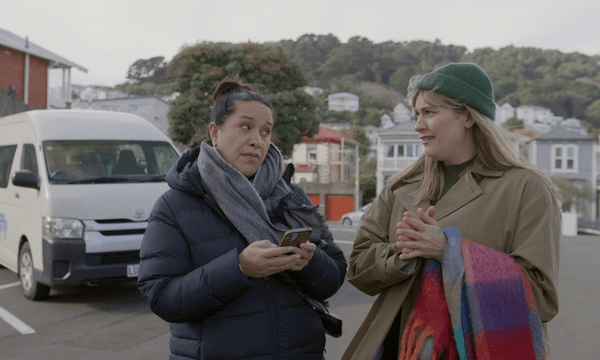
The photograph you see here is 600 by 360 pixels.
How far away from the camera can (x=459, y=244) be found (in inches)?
81.1

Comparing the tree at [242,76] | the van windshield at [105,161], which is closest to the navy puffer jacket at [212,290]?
the van windshield at [105,161]

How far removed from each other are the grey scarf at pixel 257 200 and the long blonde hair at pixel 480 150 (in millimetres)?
504

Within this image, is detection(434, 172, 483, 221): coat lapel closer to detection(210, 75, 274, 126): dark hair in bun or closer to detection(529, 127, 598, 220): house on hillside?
detection(210, 75, 274, 126): dark hair in bun

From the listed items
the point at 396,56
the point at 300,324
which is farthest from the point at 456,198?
the point at 396,56

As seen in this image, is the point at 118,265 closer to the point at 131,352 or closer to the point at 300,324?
the point at 131,352

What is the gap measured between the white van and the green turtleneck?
16.7ft

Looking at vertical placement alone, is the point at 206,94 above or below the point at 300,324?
above

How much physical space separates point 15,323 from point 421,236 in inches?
219

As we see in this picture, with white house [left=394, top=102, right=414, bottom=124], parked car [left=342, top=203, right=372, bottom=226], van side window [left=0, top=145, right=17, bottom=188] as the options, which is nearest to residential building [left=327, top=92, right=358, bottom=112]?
white house [left=394, top=102, right=414, bottom=124]

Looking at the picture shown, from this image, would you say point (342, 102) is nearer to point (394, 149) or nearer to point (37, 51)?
point (394, 149)

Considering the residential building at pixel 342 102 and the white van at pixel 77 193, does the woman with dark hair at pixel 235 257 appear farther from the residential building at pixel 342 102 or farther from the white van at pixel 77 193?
the residential building at pixel 342 102

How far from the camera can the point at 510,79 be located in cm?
14925

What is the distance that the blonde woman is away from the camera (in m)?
2.01

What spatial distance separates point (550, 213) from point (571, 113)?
146372mm
